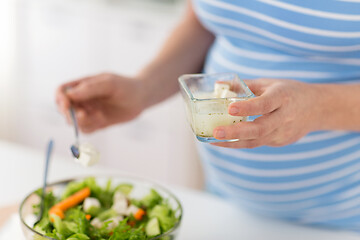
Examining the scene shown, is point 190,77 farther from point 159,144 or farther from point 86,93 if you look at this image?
point 159,144

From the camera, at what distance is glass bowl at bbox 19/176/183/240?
84cm

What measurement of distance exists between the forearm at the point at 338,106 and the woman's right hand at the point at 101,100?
0.47m

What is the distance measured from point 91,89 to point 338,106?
532 millimetres

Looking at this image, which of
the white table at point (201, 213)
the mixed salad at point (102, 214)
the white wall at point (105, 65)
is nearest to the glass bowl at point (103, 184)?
the mixed salad at point (102, 214)

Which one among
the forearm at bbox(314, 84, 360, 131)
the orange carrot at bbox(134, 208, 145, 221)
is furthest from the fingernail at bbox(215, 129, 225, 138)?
the orange carrot at bbox(134, 208, 145, 221)

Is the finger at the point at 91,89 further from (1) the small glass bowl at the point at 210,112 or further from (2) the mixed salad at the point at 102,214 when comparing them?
(1) the small glass bowl at the point at 210,112

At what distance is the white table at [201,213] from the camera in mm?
1062

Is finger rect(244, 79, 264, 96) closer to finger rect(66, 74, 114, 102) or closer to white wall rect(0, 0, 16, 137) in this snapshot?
finger rect(66, 74, 114, 102)

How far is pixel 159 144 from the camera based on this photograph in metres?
2.88

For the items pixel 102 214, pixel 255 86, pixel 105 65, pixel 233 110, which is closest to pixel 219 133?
pixel 233 110

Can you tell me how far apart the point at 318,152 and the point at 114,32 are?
1.96 metres

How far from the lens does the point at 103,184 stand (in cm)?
105

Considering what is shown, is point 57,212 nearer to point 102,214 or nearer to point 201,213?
point 102,214

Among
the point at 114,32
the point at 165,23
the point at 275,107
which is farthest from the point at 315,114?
the point at 114,32
